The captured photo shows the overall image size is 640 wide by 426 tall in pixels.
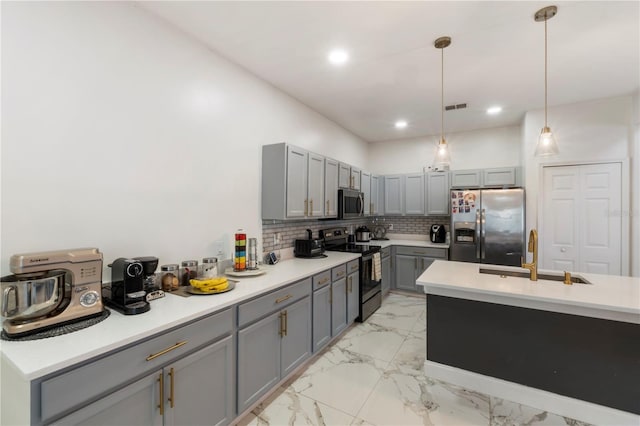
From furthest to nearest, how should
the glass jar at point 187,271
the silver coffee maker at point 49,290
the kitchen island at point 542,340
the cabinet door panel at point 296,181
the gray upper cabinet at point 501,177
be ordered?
1. the gray upper cabinet at point 501,177
2. the cabinet door panel at point 296,181
3. the glass jar at point 187,271
4. the kitchen island at point 542,340
5. the silver coffee maker at point 49,290

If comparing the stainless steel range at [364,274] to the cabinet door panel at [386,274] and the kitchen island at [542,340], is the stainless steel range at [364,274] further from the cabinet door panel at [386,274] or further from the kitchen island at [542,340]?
the kitchen island at [542,340]

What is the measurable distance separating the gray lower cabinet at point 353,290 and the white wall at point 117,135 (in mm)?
1369

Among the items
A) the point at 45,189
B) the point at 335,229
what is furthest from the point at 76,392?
the point at 335,229

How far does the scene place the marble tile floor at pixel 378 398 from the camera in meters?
1.97

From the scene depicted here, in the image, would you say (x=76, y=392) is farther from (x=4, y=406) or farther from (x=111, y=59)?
(x=111, y=59)

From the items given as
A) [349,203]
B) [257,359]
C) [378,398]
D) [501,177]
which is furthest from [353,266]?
[501,177]

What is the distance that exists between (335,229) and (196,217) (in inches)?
91.2

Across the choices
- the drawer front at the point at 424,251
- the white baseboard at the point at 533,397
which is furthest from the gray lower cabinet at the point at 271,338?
the drawer front at the point at 424,251

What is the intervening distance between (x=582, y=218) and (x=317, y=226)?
365 centimetres

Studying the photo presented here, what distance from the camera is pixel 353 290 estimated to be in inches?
135

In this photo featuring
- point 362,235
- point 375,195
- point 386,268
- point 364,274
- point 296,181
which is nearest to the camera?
point 296,181

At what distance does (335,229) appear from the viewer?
14.0 ft

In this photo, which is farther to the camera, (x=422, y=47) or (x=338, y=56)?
(x=338, y=56)

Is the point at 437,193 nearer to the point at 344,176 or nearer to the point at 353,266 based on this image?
the point at 344,176
